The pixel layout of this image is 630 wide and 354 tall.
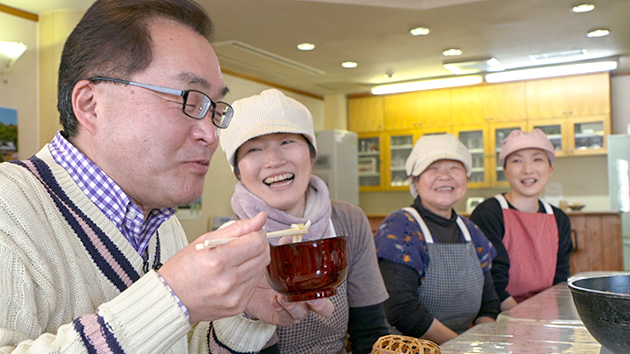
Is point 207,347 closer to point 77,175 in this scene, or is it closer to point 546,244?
point 77,175

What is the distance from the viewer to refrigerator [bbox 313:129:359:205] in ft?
24.3

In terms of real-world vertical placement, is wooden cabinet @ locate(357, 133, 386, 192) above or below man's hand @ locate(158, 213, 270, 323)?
above

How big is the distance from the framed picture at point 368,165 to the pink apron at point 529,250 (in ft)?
17.2

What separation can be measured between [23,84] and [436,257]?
12.4 feet

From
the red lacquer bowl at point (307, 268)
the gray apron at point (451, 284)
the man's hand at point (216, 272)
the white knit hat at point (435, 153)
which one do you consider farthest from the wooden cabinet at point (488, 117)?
the man's hand at point (216, 272)

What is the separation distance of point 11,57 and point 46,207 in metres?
4.01

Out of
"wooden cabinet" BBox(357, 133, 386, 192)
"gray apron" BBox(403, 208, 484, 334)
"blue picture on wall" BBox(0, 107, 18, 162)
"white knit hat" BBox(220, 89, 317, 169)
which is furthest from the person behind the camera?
"wooden cabinet" BBox(357, 133, 386, 192)

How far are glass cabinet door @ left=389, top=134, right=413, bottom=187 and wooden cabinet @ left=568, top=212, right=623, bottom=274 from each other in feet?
10.1

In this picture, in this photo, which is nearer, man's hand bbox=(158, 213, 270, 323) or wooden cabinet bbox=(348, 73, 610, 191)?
man's hand bbox=(158, 213, 270, 323)

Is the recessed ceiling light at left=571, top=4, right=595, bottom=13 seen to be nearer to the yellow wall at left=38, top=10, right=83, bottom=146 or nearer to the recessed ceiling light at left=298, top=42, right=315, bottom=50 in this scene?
the recessed ceiling light at left=298, top=42, right=315, bottom=50

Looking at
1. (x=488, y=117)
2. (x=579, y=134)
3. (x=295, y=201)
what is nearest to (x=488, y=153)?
(x=488, y=117)

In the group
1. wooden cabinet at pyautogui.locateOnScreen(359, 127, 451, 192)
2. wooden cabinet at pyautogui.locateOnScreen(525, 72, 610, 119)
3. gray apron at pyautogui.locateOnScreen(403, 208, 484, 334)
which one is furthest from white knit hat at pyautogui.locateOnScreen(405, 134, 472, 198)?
wooden cabinet at pyautogui.locateOnScreen(359, 127, 451, 192)

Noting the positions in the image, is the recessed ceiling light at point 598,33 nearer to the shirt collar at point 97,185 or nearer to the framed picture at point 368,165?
the framed picture at point 368,165

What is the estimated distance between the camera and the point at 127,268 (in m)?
1.03
